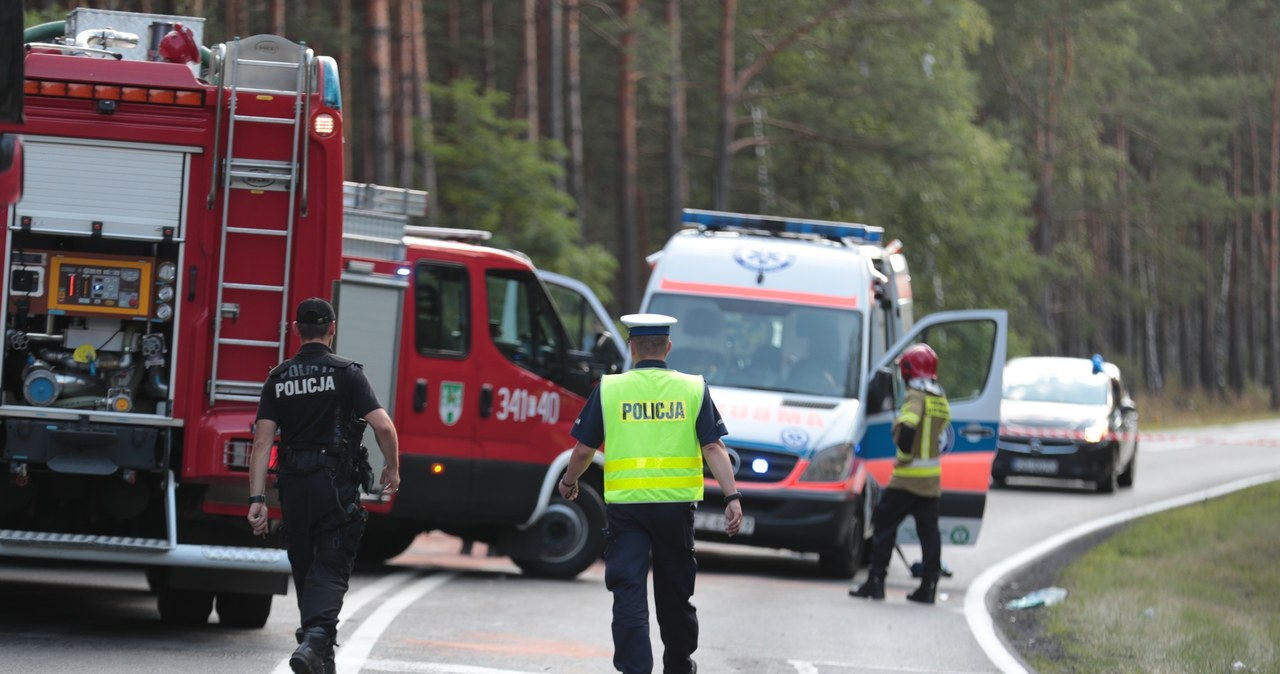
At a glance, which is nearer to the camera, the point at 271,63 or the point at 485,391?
the point at 271,63

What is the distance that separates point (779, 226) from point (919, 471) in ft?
12.2

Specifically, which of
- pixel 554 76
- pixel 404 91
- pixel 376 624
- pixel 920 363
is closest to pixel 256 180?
pixel 376 624

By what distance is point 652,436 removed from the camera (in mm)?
8117

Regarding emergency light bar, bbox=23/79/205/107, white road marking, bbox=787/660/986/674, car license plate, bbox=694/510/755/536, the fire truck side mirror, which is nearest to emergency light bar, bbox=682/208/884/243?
car license plate, bbox=694/510/755/536

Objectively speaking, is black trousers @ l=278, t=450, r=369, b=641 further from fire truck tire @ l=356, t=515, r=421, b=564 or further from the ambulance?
the ambulance

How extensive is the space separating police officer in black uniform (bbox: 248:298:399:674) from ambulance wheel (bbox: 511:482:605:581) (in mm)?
5552

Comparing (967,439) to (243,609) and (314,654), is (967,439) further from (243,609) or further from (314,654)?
(314,654)

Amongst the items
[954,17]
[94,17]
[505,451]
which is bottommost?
[505,451]

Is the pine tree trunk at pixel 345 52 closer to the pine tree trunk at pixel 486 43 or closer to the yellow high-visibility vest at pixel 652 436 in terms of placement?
the pine tree trunk at pixel 486 43

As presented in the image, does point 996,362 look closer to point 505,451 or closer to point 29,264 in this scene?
point 505,451

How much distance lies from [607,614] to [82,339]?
3.77 metres

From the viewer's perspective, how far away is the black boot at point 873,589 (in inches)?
538

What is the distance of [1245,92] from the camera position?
6009 cm

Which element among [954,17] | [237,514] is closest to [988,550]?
[237,514]
